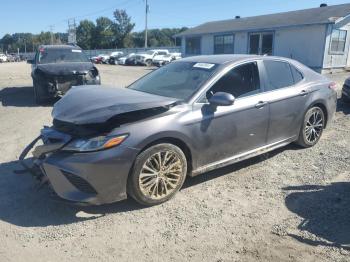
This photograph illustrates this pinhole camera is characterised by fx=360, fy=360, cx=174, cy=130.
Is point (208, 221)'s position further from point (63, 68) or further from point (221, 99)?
point (63, 68)

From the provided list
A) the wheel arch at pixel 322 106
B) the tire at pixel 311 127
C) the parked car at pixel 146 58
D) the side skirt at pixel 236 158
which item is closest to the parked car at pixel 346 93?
the wheel arch at pixel 322 106

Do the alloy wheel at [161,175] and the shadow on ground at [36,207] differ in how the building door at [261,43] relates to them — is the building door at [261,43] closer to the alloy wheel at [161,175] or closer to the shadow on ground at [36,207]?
the shadow on ground at [36,207]

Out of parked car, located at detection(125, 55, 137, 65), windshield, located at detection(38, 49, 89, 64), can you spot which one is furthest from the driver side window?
parked car, located at detection(125, 55, 137, 65)

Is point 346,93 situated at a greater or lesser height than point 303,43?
lesser

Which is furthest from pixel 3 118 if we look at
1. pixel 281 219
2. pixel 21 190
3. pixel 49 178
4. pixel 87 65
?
pixel 281 219

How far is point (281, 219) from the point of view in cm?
382

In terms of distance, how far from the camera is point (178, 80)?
484 centimetres

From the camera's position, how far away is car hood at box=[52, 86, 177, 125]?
3736 millimetres

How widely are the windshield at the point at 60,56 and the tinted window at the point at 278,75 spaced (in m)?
7.60

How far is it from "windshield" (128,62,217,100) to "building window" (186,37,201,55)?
28094 millimetres

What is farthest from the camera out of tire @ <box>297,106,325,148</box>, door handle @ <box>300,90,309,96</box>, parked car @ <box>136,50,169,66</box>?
parked car @ <box>136,50,169,66</box>

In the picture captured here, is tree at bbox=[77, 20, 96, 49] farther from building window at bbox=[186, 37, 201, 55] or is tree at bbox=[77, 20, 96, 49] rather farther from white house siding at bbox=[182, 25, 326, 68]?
white house siding at bbox=[182, 25, 326, 68]

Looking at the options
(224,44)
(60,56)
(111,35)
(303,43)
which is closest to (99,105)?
(60,56)

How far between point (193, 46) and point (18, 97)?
23.5m
